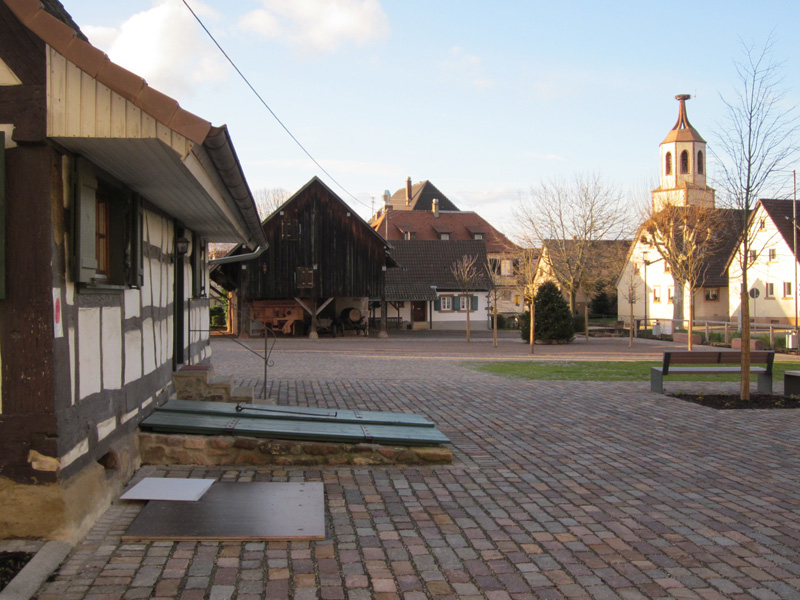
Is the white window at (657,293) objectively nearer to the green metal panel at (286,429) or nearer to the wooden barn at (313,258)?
the wooden barn at (313,258)

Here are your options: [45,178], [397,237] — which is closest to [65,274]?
[45,178]

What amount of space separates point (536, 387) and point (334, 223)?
22.0m

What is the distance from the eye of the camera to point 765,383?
13.0m

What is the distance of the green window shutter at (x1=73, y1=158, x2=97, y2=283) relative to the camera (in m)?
4.65

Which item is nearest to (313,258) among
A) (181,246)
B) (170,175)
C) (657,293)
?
(181,246)

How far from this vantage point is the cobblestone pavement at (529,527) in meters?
4.11

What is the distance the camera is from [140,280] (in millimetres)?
6359

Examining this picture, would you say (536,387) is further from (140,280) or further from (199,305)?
(140,280)

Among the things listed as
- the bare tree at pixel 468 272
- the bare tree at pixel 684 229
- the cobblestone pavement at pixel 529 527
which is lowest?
the cobblestone pavement at pixel 529 527

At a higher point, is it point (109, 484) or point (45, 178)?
point (45, 178)

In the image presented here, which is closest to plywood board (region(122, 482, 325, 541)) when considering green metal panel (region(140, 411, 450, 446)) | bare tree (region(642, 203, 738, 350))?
green metal panel (region(140, 411, 450, 446))

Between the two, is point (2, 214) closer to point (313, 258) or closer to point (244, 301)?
point (313, 258)

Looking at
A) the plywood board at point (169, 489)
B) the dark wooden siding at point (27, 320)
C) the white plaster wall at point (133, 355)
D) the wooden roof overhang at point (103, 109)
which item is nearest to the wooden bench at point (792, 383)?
the plywood board at point (169, 489)

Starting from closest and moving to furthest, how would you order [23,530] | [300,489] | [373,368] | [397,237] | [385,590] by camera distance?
[385,590] < [23,530] < [300,489] < [373,368] < [397,237]
